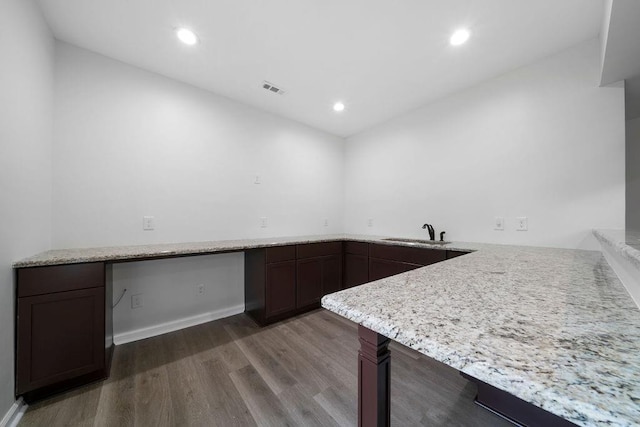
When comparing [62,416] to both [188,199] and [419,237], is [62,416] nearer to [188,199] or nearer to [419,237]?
[188,199]

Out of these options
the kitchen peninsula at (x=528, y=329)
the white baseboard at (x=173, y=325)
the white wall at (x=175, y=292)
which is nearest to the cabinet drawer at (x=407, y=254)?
the kitchen peninsula at (x=528, y=329)

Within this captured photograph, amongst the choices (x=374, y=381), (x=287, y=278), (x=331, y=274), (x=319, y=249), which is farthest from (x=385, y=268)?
(x=374, y=381)

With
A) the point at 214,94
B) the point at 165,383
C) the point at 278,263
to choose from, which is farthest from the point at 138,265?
the point at 214,94

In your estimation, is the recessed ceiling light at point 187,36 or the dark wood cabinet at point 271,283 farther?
the dark wood cabinet at point 271,283

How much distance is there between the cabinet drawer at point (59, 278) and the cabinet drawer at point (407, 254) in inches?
96.5

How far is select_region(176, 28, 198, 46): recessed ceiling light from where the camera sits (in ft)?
5.80

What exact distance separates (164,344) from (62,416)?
0.76 m

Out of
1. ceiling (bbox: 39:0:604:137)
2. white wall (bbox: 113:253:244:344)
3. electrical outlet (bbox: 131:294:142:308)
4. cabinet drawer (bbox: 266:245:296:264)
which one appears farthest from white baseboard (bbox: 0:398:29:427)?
ceiling (bbox: 39:0:604:137)

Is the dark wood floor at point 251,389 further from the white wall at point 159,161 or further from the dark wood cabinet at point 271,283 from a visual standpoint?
the white wall at point 159,161

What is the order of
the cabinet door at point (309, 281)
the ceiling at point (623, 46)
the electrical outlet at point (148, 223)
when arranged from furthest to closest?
the cabinet door at point (309, 281) < the electrical outlet at point (148, 223) < the ceiling at point (623, 46)

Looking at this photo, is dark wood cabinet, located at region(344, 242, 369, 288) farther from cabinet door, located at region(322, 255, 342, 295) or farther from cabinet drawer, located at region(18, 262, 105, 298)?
cabinet drawer, located at region(18, 262, 105, 298)

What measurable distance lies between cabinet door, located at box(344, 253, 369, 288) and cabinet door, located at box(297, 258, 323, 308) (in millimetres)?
422

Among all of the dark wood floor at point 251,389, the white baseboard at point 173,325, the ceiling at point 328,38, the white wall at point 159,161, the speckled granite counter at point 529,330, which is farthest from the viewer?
the white baseboard at point 173,325

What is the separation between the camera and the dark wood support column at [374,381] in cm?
67
